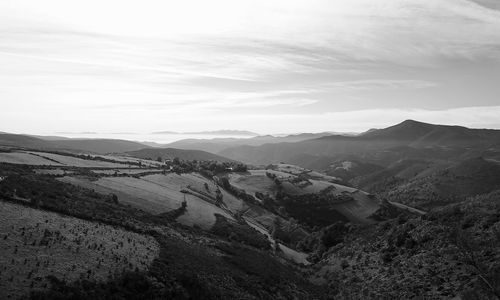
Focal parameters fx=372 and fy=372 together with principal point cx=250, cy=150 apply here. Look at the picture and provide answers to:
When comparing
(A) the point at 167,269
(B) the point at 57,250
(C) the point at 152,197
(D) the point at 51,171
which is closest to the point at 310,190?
(C) the point at 152,197

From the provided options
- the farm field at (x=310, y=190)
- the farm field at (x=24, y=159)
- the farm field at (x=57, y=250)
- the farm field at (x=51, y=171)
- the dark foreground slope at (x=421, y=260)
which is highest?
the farm field at (x=24, y=159)

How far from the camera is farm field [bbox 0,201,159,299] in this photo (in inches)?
834

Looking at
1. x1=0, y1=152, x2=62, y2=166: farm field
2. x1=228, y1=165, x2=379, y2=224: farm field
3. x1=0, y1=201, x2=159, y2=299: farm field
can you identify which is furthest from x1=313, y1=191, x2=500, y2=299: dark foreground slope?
x1=228, y1=165, x2=379, y2=224: farm field

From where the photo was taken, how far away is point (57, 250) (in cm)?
2558

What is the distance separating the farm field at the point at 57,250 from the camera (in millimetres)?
21172

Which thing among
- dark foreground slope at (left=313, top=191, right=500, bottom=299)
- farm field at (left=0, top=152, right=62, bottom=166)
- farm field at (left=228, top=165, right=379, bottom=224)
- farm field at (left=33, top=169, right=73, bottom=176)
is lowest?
farm field at (left=228, top=165, right=379, bottom=224)

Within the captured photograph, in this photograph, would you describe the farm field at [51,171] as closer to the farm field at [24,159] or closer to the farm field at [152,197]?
the farm field at [152,197]

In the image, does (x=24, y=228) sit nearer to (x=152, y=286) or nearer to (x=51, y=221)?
(x=51, y=221)

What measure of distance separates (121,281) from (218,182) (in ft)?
333

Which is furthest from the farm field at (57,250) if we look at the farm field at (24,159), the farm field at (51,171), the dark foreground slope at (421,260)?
the farm field at (24,159)

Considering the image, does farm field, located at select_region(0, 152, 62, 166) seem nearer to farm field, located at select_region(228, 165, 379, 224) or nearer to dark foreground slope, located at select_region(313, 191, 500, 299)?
dark foreground slope, located at select_region(313, 191, 500, 299)

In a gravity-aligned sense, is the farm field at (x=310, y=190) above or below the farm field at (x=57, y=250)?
below

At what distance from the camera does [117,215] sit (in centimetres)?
4325

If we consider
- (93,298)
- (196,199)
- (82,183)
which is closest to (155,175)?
(196,199)
